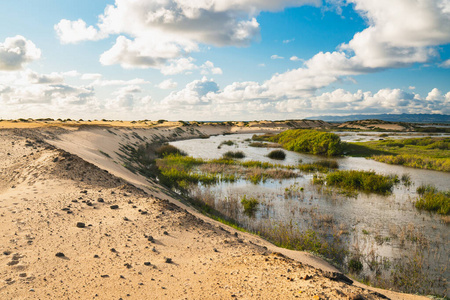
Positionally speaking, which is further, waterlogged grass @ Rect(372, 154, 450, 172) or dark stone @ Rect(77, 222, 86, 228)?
waterlogged grass @ Rect(372, 154, 450, 172)

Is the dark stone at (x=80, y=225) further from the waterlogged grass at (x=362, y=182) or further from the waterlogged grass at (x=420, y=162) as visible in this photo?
the waterlogged grass at (x=420, y=162)

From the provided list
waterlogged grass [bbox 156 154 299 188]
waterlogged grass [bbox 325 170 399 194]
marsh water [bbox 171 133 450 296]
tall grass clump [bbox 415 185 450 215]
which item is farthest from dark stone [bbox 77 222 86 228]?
waterlogged grass [bbox 325 170 399 194]

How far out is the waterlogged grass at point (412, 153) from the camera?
26.7 metres

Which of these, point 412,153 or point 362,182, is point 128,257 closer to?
point 362,182

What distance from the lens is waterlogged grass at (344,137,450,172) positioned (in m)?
26.7

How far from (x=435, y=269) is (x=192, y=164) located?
21.2 metres

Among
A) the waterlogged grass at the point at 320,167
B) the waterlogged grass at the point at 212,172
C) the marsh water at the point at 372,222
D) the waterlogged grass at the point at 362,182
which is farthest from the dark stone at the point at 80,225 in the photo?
the waterlogged grass at the point at 320,167

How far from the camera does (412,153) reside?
33312 mm

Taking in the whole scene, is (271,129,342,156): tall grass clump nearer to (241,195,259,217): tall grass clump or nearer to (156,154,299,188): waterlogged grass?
(156,154,299,188): waterlogged grass

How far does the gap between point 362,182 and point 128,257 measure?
687 inches

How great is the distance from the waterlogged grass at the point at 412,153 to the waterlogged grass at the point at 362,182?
973 cm

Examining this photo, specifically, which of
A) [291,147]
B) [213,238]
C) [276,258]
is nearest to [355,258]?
[276,258]

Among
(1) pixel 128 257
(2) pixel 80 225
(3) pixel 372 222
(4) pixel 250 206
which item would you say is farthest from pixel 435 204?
(2) pixel 80 225

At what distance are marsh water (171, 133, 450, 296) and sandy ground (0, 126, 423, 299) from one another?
2489 mm
